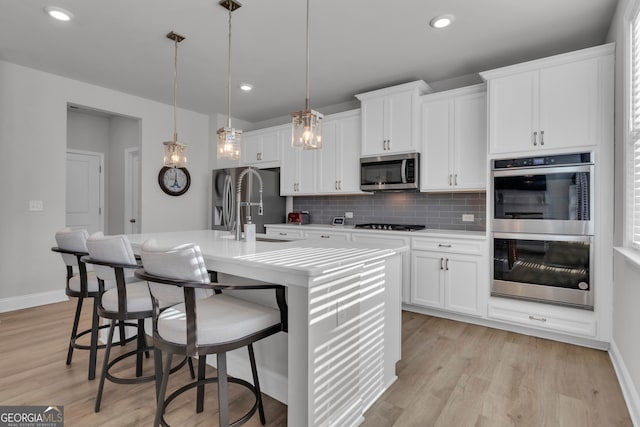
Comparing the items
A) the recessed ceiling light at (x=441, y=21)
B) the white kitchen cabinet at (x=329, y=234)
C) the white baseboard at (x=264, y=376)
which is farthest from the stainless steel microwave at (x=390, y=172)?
the white baseboard at (x=264, y=376)

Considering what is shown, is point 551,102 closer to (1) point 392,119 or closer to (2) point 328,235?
(1) point 392,119

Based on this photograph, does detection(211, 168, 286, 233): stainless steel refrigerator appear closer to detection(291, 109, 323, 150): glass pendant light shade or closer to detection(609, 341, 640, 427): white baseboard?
detection(291, 109, 323, 150): glass pendant light shade

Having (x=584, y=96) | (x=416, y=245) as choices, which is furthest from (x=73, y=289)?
(x=584, y=96)

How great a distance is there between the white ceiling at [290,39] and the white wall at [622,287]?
0.38 m

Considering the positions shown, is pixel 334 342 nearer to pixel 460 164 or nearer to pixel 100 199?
pixel 460 164

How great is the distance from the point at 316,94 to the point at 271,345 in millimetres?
3411

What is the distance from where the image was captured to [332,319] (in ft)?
5.14

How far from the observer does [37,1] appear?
251cm

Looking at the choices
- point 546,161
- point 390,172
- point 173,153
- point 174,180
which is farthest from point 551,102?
point 174,180

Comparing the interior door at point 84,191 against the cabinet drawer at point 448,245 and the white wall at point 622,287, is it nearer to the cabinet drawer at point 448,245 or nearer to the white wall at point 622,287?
the cabinet drawer at point 448,245

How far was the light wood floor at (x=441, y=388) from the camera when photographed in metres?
1.80

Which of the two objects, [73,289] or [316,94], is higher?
[316,94]

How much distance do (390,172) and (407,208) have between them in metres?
0.60

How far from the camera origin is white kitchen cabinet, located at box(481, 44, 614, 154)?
2627mm
